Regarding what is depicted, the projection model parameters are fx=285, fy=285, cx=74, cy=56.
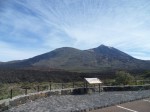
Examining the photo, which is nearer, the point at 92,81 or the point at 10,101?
the point at 10,101

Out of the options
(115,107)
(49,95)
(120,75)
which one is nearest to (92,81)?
(49,95)

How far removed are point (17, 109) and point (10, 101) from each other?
0.64 metres

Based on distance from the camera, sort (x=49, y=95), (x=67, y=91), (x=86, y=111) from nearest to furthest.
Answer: (x=86, y=111)
(x=49, y=95)
(x=67, y=91)

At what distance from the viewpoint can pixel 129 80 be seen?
96.0 feet

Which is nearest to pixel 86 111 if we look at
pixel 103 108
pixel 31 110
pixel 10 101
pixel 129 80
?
pixel 103 108

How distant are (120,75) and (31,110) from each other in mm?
19430

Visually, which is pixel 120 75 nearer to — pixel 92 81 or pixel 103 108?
pixel 92 81

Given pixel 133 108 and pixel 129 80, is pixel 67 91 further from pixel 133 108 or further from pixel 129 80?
pixel 129 80

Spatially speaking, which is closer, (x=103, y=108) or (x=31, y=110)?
(x=31, y=110)

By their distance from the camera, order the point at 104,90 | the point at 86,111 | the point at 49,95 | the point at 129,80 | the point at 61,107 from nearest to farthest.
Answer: the point at 86,111 → the point at 61,107 → the point at 49,95 → the point at 104,90 → the point at 129,80

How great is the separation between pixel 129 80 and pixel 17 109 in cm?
1843

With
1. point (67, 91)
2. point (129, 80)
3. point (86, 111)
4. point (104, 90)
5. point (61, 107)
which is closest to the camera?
point (86, 111)

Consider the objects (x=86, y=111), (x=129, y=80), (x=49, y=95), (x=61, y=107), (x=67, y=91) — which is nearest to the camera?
(x=86, y=111)

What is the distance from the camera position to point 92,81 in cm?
2075
